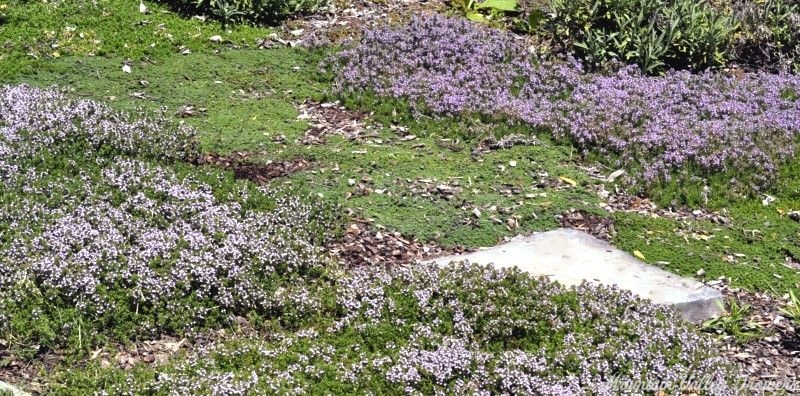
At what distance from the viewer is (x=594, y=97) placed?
9.02 meters

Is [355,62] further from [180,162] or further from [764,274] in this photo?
[764,274]

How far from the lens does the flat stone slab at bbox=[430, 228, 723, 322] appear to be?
6062mm

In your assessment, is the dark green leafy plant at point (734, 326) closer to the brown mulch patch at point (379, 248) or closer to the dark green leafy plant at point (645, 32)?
the brown mulch patch at point (379, 248)

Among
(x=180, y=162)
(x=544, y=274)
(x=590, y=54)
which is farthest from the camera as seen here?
(x=590, y=54)

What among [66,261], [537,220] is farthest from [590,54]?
[66,261]

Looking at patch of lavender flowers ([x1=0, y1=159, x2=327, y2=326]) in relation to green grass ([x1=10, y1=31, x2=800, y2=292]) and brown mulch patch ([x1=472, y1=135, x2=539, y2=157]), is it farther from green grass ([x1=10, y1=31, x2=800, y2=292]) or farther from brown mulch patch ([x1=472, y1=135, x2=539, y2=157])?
brown mulch patch ([x1=472, y1=135, x2=539, y2=157])

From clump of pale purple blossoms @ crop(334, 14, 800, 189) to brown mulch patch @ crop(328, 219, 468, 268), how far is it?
2.18m

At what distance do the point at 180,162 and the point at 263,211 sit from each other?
1.13 metres

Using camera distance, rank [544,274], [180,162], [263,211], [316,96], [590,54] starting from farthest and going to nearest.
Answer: [590,54] → [316,96] → [180,162] → [263,211] → [544,274]

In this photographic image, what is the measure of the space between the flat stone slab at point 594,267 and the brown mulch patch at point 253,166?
1776 mm

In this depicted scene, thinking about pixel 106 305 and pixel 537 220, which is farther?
pixel 537 220

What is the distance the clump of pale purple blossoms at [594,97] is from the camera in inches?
320

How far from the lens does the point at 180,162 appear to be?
7.47 m

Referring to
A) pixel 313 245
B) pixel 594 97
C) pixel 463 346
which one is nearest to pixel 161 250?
pixel 313 245
